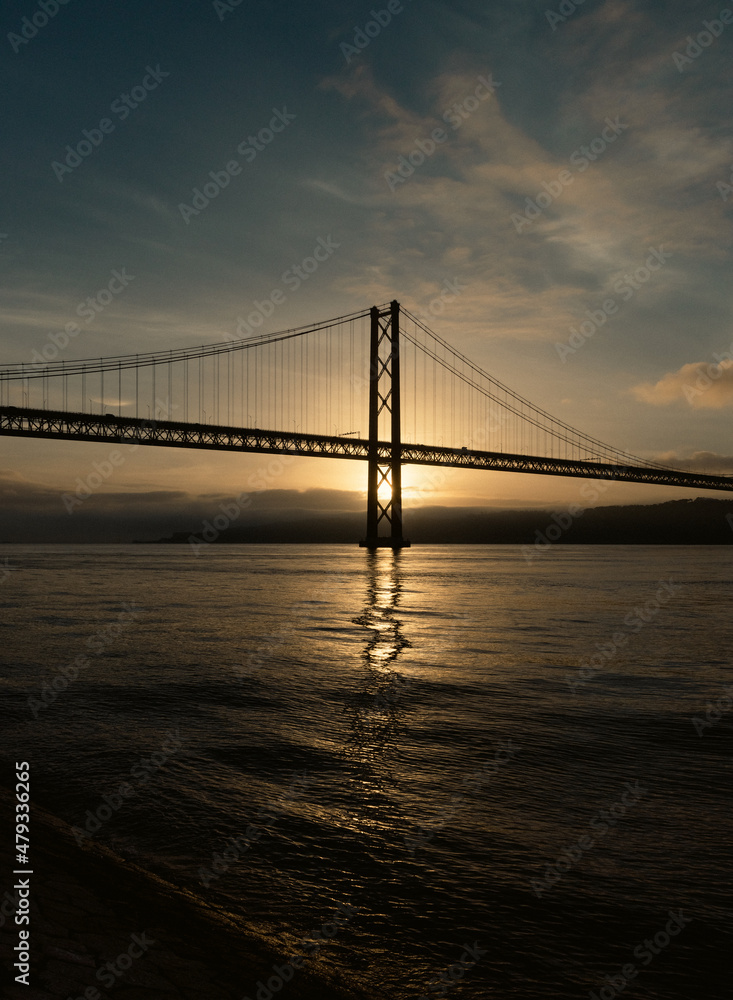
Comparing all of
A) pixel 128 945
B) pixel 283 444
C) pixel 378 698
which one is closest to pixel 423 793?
pixel 128 945

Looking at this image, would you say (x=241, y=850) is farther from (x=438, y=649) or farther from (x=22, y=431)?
(x=22, y=431)

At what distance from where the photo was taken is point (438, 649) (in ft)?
45.1

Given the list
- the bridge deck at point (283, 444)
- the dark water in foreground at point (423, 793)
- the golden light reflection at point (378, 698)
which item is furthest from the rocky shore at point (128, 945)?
the bridge deck at point (283, 444)

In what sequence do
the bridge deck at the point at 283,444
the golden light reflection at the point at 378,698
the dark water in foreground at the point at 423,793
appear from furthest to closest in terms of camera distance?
the bridge deck at the point at 283,444 → the golden light reflection at the point at 378,698 → the dark water in foreground at the point at 423,793

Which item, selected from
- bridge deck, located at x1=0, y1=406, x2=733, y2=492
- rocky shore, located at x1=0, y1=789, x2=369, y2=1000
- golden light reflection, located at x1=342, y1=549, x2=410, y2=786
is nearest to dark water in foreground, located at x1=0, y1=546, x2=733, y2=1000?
golden light reflection, located at x1=342, y1=549, x2=410, y2=786

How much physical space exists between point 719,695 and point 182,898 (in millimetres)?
7999

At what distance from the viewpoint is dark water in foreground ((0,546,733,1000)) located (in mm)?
3551

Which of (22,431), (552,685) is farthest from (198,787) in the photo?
(22,431)

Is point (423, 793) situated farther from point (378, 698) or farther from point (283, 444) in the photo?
point (283, 444)

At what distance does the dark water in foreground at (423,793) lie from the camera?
3.55 metres

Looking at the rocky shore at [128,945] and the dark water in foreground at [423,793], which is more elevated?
the rocky shore at [128,945]

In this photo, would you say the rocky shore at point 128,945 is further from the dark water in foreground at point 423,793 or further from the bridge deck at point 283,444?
the bridge deck at point 283,444

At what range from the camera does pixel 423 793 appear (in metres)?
5.61

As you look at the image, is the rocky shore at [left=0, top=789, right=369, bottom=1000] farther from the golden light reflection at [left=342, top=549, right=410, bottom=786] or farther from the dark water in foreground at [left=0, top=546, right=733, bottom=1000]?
the golden light reflection at [left=342, top=549, right=410, bottom=786]
